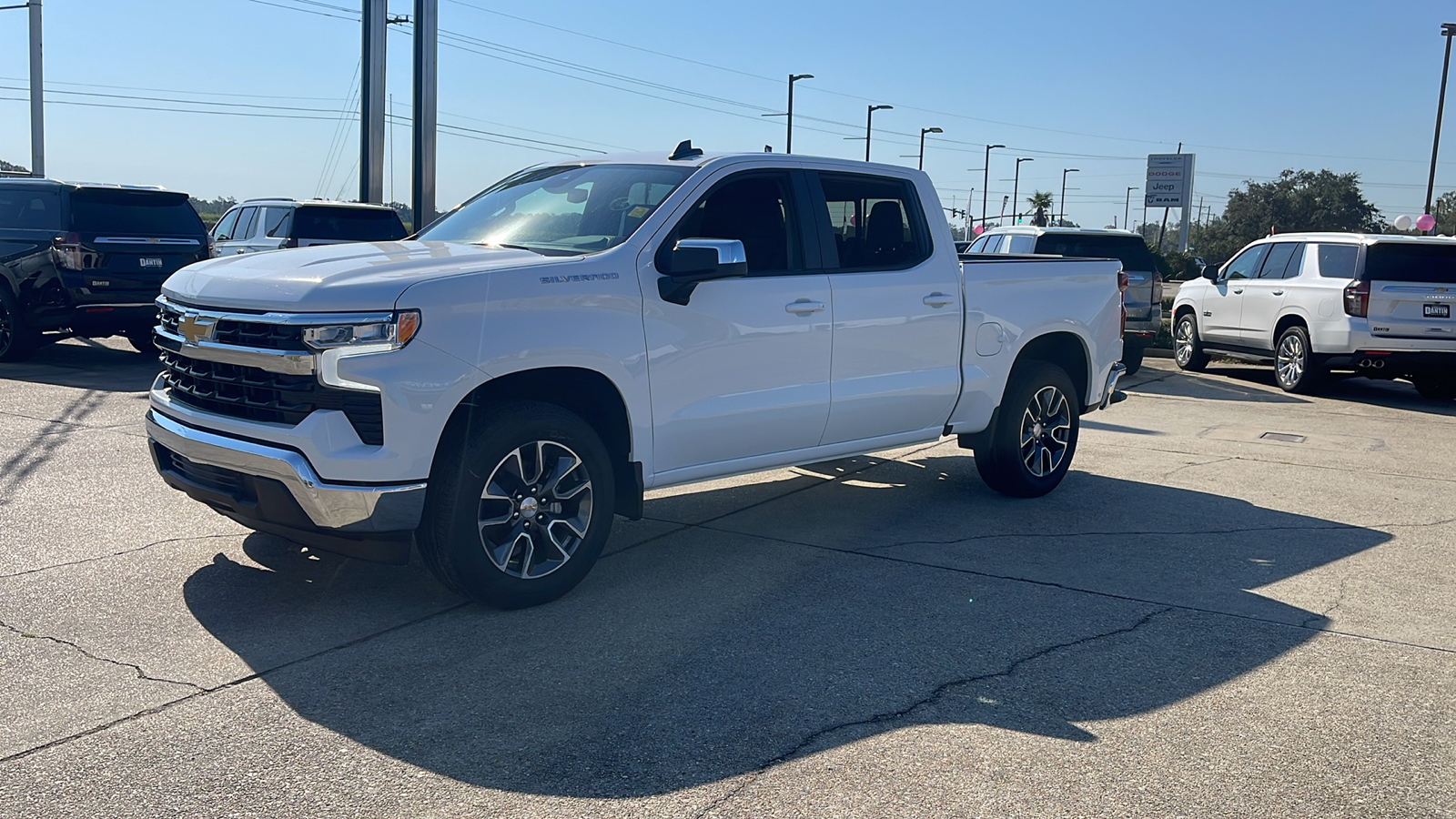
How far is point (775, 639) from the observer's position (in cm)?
493

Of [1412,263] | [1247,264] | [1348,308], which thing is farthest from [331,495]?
[1247,264]

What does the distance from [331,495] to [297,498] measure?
16 cm

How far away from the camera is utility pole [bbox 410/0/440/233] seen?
26.2 metres

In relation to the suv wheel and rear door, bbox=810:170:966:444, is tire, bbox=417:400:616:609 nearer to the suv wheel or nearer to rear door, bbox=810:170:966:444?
rear door, bbox=810:170:966:444

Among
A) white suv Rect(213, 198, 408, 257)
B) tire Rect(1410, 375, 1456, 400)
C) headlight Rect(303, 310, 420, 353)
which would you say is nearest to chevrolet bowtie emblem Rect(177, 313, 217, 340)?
headlight Rect(303, 310, 420, 353)

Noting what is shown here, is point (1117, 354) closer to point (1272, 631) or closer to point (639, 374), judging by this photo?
point (1272, 631)

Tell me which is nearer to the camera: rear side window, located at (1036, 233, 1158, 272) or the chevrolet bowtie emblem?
the chevrolet bowtie emblem

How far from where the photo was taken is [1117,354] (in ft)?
27.7

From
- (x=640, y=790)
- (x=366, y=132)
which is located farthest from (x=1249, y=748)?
(x=366, y=132)

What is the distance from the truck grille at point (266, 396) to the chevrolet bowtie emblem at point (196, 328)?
105 mm

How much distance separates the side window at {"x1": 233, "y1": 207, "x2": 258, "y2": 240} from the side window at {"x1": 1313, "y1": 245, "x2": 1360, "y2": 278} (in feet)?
47.3

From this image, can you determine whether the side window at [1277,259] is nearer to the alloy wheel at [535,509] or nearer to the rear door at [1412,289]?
the rear door at [1412,289]

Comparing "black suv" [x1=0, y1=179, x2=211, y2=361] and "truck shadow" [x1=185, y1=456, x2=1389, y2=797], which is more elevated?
"black suv" [x1=0, y1=179, x2=211, y2=361]

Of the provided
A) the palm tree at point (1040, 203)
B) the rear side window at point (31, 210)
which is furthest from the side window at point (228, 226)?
the palm tree at point (1040, 203)
